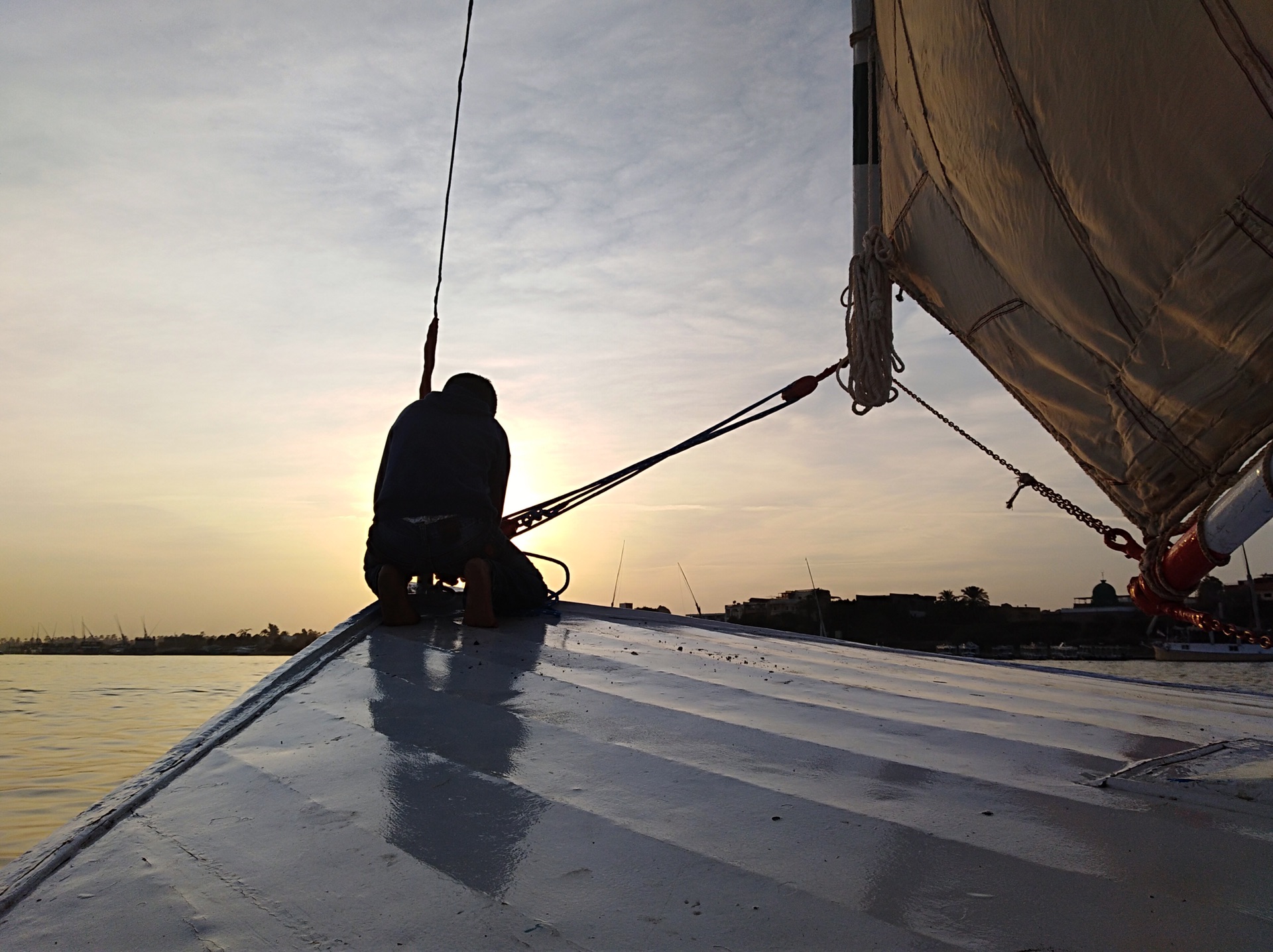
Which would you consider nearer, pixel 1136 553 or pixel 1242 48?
pixel 1242 48

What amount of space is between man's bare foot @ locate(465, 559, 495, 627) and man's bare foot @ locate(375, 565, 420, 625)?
290 millimetres

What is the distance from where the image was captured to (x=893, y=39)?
2.72 meters

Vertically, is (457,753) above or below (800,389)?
below

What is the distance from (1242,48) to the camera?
4.42 ft

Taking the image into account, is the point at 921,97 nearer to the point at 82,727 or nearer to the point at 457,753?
the point at 457,753

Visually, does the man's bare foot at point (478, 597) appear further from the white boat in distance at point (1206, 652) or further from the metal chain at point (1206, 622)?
the white boat in distance at point (1206, 652)

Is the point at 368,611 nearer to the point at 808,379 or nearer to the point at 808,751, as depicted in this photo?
the point at 808,379

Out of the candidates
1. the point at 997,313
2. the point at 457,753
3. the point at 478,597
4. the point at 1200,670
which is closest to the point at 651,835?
the point at 457,753

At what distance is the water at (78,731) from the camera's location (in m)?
4.54

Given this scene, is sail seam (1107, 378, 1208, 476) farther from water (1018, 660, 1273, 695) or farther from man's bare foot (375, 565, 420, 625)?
water (1018, 660, 1273, 695)

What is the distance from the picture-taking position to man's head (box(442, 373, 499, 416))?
186 inches

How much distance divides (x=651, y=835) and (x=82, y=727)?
8585mm

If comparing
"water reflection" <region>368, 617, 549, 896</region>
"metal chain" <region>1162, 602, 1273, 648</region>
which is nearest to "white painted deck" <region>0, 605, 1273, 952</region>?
"water reflection" <region>368, 617, 549, 896</region>

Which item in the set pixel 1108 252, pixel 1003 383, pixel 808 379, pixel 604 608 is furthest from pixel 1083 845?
pixel 604 608
